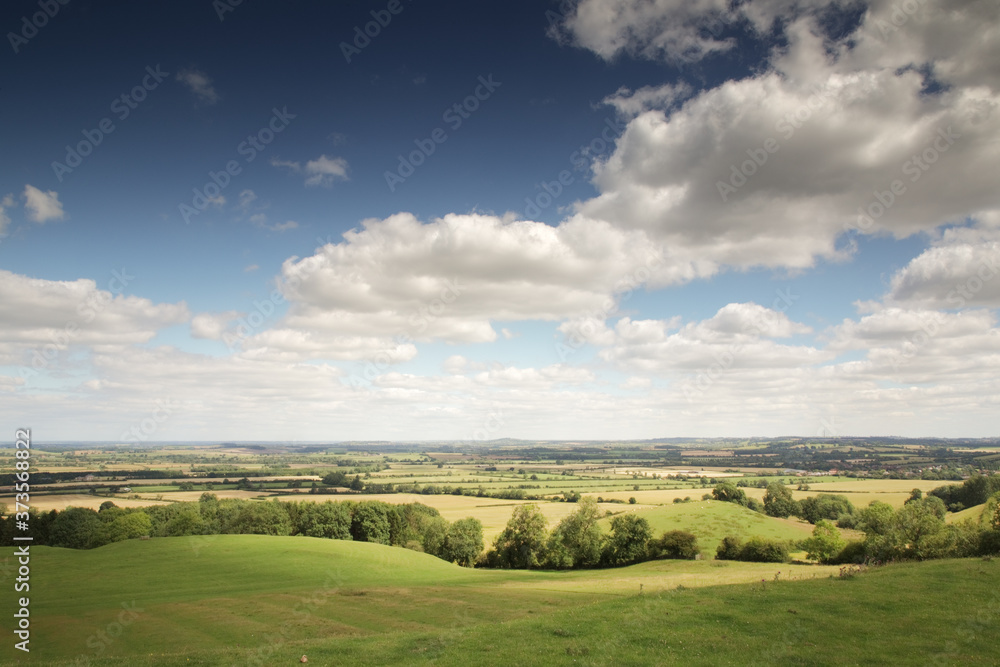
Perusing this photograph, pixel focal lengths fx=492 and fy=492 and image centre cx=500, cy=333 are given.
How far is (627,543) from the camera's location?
84438mm

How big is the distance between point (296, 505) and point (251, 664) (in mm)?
88871

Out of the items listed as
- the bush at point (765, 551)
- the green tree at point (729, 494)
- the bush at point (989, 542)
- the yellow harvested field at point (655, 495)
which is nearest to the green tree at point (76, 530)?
the bush at point (765, 551)

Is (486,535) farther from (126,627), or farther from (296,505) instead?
(126,627)

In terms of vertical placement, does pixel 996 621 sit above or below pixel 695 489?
above

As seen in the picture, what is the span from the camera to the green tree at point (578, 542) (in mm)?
82875

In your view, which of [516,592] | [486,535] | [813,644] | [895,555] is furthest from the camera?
[486,535]

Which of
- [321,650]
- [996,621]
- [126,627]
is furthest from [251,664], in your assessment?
[996,621]

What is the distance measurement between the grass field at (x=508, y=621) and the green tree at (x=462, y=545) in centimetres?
3881

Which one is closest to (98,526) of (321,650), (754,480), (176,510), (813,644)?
(176,510)

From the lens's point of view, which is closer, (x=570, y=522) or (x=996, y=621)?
(x=996, y=621)

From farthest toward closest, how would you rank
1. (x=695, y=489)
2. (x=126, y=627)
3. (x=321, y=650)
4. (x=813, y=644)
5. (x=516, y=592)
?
(x=695, y=489)
(x=516, y=592)
(x=126, y=627)
(x=321, y=650)
(x=813, y=644)

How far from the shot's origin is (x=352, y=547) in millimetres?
69938

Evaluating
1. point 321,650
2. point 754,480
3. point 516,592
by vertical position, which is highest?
point 321,650

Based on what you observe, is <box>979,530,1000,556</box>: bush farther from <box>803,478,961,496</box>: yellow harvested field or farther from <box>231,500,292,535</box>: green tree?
<box>803,478,961,496</box>: yellow harvested field
